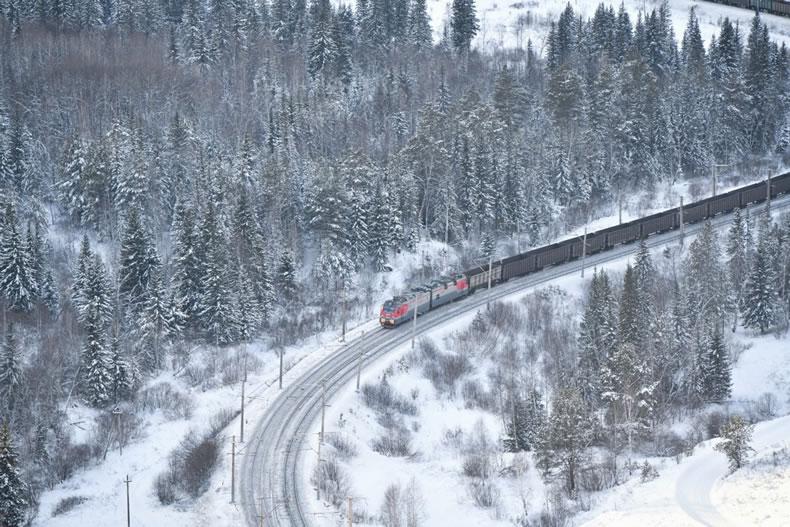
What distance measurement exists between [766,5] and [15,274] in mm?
123728

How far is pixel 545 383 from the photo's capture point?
247 ft

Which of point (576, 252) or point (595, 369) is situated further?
point (576, 252)

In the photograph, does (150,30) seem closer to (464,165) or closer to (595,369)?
(464,165)

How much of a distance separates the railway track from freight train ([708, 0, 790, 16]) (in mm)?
69187

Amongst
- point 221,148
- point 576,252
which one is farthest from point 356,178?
point 576,252

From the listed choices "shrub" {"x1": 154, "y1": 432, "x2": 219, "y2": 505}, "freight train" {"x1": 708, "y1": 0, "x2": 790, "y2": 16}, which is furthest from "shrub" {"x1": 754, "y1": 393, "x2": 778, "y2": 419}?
"freight train" {"x1": 708, "y1": 0, "x2": 790, "y2": 16}

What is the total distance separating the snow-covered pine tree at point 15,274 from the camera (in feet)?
243

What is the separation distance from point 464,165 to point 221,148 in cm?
2441

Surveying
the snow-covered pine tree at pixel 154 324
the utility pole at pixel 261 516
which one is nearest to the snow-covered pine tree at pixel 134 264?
the snow-covered pine tree at pixel 154 324

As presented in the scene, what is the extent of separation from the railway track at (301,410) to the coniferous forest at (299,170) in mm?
6646

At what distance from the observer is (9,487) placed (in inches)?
1977

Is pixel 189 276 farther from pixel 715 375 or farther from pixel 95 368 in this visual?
pixel 715 375

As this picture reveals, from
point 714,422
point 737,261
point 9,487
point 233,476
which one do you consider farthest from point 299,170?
point 9,487

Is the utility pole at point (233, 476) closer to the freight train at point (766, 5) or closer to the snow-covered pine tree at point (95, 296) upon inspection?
the snow-covered pine tree at point (95, 296)
